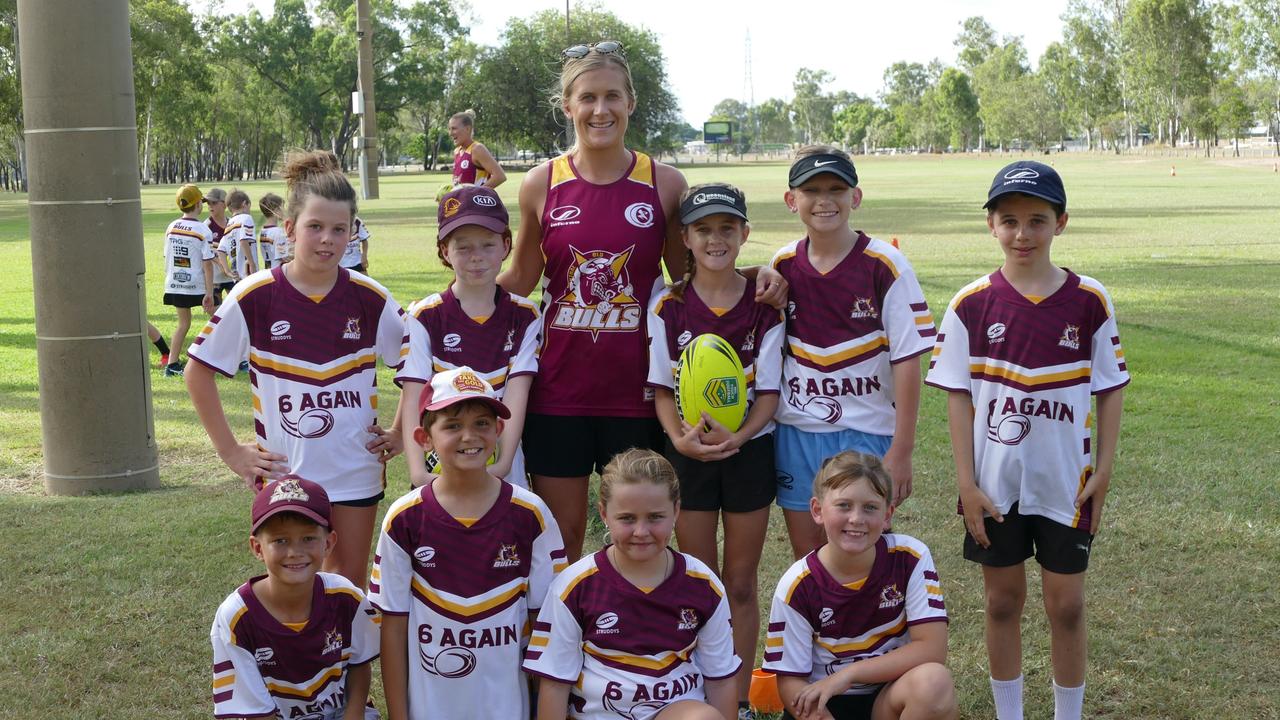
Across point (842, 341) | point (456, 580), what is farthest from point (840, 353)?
point (456, 580)

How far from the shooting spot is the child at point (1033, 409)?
3.83 metres

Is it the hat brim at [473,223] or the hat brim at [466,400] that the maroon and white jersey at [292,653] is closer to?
the hat brim at [466,400]

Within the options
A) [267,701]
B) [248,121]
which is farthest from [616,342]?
[248,121]

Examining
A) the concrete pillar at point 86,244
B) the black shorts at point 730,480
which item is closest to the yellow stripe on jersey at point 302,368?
the black shorts at point 730,480

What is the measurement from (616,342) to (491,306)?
0.48 meters

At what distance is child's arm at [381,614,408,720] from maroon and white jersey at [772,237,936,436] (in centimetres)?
152

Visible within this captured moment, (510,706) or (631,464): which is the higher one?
(631,464)

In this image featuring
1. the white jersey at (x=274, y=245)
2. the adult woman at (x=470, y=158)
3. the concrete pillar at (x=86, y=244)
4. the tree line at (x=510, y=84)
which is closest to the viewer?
the concrete pillar at (x=86, y=244)

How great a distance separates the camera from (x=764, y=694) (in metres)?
4.20

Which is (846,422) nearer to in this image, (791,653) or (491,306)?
(791,653)

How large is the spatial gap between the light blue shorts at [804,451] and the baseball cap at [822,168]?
0.89 metres

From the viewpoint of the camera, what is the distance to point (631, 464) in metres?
3.60

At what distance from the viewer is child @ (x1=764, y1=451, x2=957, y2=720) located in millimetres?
3613

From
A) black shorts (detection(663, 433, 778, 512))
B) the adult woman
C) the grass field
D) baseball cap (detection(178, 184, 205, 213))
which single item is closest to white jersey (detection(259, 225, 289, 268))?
baseball cap (detection(178, 184, 205, 213))
